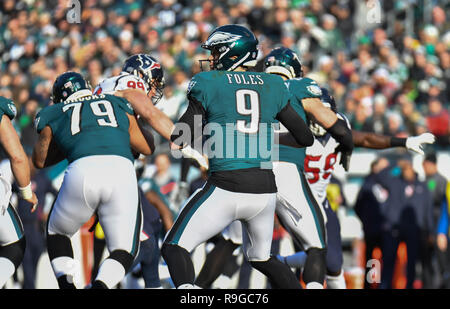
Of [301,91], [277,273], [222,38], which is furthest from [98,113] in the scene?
[277,273]

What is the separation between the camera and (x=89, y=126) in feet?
20.2

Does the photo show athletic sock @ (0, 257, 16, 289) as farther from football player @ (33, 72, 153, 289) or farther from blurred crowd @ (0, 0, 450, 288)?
blurred crowd @ (0, 0, 450, 288)

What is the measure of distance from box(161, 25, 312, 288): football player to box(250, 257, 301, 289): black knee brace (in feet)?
0.78

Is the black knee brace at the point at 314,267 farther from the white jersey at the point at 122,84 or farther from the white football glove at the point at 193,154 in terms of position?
the white jersey at the point at 122,84

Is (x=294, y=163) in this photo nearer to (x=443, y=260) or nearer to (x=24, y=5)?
(x=443, y=260)

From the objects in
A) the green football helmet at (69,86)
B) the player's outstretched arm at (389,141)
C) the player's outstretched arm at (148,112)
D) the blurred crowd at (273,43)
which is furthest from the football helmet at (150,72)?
the blurred crowd at (273,43)

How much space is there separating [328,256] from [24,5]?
12733mm

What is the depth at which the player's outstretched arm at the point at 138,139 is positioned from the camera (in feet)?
21.0

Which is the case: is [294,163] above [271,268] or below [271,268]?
above

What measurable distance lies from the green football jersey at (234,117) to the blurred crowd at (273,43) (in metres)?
7.41

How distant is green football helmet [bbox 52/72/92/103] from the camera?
655 centimetres

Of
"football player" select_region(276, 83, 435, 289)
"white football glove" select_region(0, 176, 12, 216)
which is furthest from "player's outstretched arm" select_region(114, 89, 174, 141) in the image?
"football player" select_region(276, 83, 435, 289)
